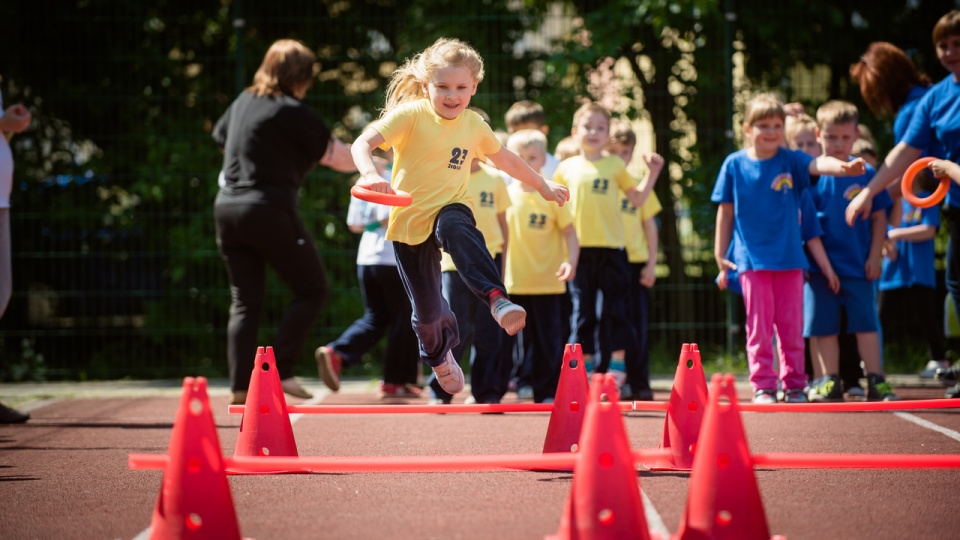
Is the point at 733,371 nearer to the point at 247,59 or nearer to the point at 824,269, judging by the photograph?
the point at 824,269

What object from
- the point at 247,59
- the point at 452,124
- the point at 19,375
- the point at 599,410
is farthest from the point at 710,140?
the point at 599,410

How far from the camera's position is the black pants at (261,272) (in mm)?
7605

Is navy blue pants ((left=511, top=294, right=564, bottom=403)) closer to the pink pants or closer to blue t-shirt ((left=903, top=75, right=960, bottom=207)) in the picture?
the pink pants

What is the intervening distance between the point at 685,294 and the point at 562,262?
9.78 ft

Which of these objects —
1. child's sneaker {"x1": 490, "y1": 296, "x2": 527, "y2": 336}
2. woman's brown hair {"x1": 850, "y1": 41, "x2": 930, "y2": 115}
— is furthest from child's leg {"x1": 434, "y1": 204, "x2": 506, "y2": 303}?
woman's brown hair {"x1": 850, "y1": 41, "x2": 930, "y2": 115}

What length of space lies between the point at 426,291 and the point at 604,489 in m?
2.40

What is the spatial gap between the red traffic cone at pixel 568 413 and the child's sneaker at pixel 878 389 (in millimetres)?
3307

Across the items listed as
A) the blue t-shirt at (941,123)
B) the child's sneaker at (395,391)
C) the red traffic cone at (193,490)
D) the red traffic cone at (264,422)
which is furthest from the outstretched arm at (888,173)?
the red traffic cone at (193,490)

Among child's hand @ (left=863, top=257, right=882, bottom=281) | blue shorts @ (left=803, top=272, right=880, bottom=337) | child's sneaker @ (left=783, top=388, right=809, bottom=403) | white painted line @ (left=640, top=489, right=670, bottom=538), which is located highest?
child's hand @ (left=863, top=257, right=882, bottom=281)

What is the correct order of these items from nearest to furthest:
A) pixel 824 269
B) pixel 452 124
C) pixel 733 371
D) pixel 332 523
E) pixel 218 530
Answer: pixel 218 530 < pixel 332 523 < pixel 452 124 < pixel 824 269 < pixel 733 371

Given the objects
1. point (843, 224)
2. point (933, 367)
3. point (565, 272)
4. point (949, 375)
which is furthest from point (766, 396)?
point (933, 367)

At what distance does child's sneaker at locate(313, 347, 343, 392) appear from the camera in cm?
816

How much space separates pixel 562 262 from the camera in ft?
25.8

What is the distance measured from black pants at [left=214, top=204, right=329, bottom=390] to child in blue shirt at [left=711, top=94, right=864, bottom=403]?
2924 mm
